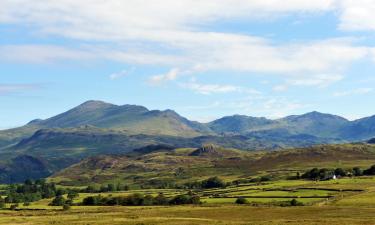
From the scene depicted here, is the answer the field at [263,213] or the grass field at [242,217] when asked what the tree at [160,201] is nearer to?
the field at [263,213]

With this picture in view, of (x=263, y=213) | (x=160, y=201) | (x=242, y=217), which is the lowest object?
(x=160, y=201)

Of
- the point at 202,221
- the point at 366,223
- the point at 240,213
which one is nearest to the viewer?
the point at 366,223

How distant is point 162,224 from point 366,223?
38.3 m

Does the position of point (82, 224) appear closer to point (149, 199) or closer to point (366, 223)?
point (366, 223)

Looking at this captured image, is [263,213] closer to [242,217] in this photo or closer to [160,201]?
[242,217]

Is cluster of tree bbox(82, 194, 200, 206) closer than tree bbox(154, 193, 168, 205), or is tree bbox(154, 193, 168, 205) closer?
cluster of tree bbox(82, 194, 200, 206)

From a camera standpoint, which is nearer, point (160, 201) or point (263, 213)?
point (263, 213)

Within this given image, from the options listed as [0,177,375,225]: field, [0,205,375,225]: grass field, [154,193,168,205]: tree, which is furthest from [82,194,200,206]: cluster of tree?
[0,205,375,225]: grass field

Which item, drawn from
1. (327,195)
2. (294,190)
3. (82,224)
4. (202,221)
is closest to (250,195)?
(294,190)

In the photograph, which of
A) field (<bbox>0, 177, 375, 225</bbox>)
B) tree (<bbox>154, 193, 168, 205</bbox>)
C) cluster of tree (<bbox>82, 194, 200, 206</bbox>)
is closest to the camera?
field (<bbox>0, 177, 375, 225</bbox>)

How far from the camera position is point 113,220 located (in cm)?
11062

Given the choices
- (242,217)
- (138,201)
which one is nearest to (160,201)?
(138,201)

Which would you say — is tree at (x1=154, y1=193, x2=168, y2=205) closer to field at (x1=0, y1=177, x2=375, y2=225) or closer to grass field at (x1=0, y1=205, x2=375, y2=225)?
field at (x1=0, y1=177, x2=375, y2=225)

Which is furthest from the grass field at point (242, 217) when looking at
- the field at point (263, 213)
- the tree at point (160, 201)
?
the tree at point (160, 201)
